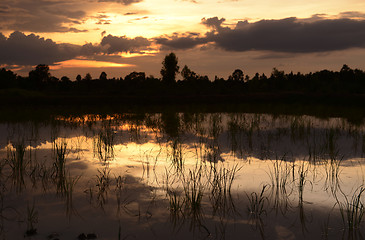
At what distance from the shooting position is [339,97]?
1172 inches

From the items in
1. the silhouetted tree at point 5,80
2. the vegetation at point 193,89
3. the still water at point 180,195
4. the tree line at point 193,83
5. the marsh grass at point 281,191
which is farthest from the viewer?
the silhouetted tree at point 5,80

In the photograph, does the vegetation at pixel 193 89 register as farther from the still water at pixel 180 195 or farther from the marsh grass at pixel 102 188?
the marsh grass at pixel 102 188

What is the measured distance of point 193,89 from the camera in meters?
43.8

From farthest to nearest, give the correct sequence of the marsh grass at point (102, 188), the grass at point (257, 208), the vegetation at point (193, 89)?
the vegetation at point (193, 89) → the marsh grass at point (102, 188) → the grass at point (257, 208)

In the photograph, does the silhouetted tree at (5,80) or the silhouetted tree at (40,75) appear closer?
the silhouetted tree at (5,80)

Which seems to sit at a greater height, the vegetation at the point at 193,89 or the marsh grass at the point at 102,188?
the vegetation at the point at 193,89

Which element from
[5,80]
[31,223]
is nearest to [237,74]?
[5,80]

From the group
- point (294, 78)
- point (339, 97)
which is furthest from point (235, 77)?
point (339, 97)

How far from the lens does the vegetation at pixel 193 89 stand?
32.2 meters

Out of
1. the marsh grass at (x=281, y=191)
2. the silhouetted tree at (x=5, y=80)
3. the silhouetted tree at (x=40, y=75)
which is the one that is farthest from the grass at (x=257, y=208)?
the silhouetted tree at (x=40, y=75)

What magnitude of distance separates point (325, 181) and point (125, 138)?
7.93 m

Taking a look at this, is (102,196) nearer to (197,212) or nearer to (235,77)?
(197,212)

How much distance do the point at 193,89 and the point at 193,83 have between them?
12.1m


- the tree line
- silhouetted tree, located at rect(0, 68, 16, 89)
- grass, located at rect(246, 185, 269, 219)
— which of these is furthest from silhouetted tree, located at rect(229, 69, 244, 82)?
grass, located at rect(246, 185, 269, 219)
